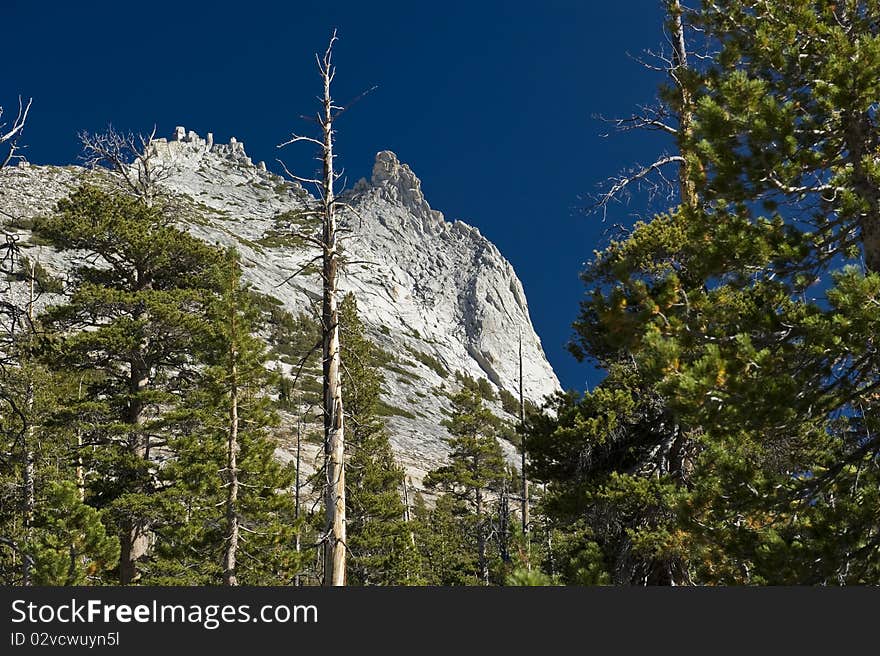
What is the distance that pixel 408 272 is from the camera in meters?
122

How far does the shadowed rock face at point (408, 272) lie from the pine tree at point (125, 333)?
135ft

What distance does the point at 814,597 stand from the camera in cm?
386

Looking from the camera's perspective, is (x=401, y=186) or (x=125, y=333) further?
(x=401, y=186)

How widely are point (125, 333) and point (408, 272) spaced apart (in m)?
107

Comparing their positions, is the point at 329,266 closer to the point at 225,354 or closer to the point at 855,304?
the point at 855,304

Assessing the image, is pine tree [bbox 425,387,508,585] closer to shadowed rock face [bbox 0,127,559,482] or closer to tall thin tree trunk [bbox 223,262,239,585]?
tall thin tree trunk [bbox 223,262,239,585]

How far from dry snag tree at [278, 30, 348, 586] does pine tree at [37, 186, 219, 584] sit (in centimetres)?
793

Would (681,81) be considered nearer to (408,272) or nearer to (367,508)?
(367,508)

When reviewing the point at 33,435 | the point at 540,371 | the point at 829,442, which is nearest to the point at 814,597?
the point at 829,442

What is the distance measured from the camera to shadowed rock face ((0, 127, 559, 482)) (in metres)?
71.0

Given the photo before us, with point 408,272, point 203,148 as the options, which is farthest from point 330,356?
point 203,148

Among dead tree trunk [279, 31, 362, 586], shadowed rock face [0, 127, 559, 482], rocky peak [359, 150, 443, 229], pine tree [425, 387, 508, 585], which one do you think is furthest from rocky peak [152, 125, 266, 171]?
dead tree trunk [279, 31, 362, 586]

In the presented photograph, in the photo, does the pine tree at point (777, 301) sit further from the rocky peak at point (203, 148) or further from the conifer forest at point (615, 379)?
the rocky peak at point (203, 148)

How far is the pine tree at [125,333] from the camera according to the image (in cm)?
1492
